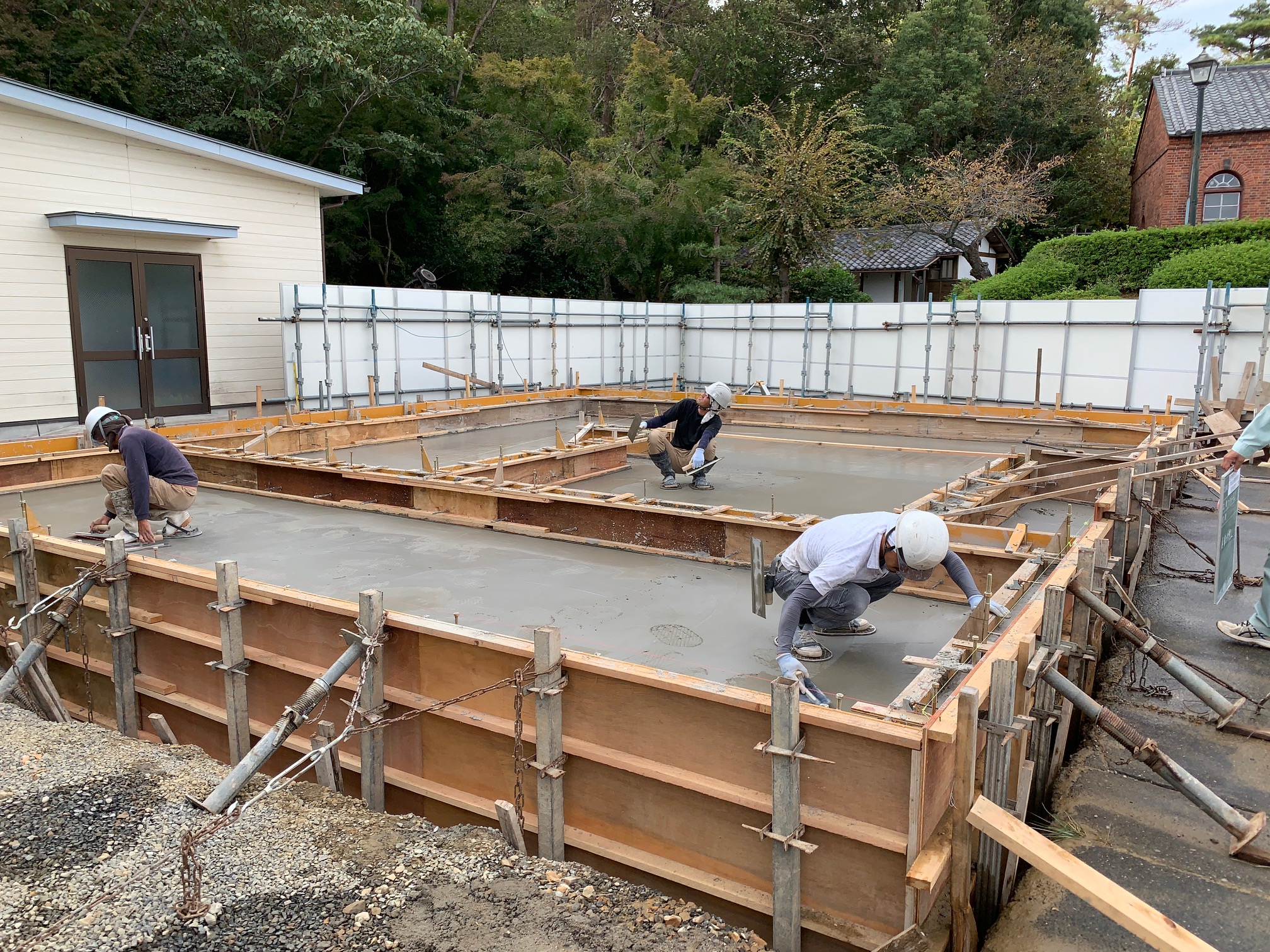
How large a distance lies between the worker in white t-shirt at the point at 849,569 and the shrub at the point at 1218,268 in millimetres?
18051

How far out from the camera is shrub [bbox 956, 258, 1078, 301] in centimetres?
2327

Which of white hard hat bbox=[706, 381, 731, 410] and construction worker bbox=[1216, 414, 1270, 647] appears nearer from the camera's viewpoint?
construction worker bbox=[1216, 414, 1270, 647]

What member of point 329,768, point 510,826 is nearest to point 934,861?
point 510,826

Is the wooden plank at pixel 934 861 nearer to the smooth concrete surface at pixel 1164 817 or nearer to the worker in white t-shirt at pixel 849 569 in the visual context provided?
the smooth concrete surface at pixel 1164 817

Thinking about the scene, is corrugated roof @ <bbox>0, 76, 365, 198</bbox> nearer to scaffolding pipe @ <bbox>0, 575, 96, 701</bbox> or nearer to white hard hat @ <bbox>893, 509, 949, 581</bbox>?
scaffolding pipe @ <bbox>0, 575, 96, 701</bbox>

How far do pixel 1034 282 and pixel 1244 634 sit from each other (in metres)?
18.6

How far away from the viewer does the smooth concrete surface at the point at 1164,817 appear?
12.1 ft

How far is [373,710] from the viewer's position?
449 cm

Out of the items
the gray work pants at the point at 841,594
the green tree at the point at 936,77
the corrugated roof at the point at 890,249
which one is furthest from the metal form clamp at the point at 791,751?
the green tree at the point at 936,77

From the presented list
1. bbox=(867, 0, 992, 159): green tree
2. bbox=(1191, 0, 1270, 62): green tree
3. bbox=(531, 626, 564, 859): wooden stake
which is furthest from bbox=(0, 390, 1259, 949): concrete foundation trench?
bbox=(1191, 0, 1270, 62): green tree

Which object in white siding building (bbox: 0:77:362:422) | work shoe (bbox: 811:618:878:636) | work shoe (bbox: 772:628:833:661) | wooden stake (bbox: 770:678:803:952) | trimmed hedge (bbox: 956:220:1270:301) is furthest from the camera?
trimmed hedge (bbox: 956:220:1270:301)

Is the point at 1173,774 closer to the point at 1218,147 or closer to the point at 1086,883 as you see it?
the point at 1086,883

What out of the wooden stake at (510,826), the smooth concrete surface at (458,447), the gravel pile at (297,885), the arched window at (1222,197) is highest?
the arched window at (1222,197)

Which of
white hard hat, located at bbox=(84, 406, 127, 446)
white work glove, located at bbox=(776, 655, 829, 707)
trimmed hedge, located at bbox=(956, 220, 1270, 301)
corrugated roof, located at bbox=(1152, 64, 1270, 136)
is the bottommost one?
white work glove, located at bbox=(776, 655, 829, 707)
